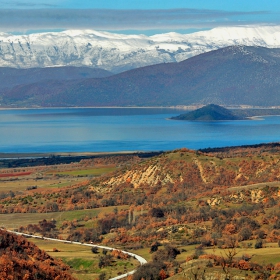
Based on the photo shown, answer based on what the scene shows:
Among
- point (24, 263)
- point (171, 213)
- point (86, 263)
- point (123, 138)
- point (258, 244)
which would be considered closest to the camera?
point (24, 263)

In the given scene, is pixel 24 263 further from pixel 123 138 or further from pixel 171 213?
pixel 123 138

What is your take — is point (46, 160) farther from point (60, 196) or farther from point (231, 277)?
point (231, 277)

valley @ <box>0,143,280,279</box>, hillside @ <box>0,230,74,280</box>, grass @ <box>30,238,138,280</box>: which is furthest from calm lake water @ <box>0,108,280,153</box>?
hillside @ <box>0,230,74,280</box>

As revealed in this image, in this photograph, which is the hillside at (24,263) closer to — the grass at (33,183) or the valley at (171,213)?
the valley at (171,213)

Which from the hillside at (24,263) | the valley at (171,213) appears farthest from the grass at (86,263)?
the hillside at (24,263)

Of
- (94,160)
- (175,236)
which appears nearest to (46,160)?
(94,160)

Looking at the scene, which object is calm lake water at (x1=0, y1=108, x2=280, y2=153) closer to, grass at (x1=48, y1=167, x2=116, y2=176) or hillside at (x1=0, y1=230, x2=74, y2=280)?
grass at (x1=48, y1=167, x2=116, y2=176)

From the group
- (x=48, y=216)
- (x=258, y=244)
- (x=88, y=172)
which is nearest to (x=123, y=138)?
(x=88, y=172)
